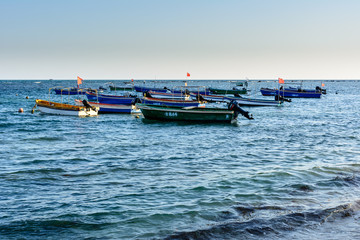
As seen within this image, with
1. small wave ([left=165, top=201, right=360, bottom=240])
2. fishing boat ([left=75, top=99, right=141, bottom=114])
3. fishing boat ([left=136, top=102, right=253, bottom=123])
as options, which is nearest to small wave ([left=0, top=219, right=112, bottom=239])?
small wave ([left=165, top=201, right=360, bottom=240])

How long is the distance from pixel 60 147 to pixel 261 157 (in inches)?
450

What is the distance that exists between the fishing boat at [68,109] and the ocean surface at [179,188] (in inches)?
580

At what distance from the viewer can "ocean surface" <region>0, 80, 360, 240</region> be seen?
939 centimetres

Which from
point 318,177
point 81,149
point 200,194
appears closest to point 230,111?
point 81,149

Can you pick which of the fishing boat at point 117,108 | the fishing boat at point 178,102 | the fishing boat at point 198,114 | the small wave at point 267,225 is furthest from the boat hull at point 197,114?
the small wave at point 267,225

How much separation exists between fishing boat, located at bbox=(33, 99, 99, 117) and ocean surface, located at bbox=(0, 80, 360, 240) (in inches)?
580

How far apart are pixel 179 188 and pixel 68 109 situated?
2946 centimetres

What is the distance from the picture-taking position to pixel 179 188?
12.9m

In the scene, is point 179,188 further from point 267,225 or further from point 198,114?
point 198,114

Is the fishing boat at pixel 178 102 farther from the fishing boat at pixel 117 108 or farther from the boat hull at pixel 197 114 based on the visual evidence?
the boat hull at pixel 197 114

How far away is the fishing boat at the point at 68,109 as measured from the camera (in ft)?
129

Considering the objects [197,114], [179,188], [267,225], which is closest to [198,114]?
[197,114]

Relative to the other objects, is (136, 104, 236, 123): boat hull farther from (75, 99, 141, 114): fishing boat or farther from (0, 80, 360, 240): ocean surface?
(75, 99, 141, 114): fishing boat

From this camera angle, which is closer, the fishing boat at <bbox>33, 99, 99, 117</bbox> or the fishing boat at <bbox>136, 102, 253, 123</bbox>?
the fishing boat at <bbox>136, 102, 253, 123</bbox>
